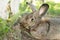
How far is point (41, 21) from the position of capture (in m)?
2.00

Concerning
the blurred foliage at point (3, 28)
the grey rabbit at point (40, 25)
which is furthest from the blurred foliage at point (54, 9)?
the blurred foliage at point (3, 28)

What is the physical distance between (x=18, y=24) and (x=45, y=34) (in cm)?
26

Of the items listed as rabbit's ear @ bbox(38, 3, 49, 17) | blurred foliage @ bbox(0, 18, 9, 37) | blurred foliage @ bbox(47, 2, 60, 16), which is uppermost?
rabbit's ear @ bbox(38, 3, 49, 17)

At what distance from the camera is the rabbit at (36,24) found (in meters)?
1.94

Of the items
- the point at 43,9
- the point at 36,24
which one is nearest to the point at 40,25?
the point at 36,24

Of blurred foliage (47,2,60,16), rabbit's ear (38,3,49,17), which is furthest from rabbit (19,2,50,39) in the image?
blurred foliage (47,2,60,16)

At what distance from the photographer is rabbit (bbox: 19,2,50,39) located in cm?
194

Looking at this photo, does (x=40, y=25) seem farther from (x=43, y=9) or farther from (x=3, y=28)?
(x=3, y=28)

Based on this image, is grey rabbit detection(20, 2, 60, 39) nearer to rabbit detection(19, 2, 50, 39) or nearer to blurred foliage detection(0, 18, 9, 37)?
rabbit detection(19, 2, 50, 39)

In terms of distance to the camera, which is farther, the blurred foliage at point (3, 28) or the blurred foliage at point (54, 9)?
the blurred foliage at point (54, 9)

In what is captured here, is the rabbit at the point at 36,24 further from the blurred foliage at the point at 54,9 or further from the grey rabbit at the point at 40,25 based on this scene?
the blurred foliage at the point at 54,9

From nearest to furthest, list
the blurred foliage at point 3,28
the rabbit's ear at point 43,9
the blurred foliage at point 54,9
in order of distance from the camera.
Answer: the rabbit's ear at point 43,9 < the blurred foliage at point 3,28 < the blurred foliage at point 54,9

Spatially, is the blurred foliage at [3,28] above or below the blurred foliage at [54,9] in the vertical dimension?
below

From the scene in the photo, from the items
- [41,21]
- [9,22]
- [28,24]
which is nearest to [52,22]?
[41,21]
